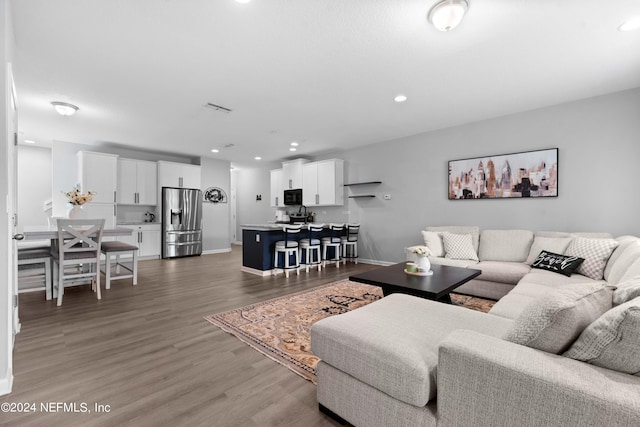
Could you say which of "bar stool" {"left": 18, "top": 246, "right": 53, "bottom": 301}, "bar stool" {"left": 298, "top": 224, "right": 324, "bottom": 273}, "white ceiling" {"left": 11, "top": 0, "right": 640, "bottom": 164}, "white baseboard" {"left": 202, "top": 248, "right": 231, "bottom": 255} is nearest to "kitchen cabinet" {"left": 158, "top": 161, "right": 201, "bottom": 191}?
"white baseboard" {"left": 202, "top": 248, "right": 231, "bottom": 255}

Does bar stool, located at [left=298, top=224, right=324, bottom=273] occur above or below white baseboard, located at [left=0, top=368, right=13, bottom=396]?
above

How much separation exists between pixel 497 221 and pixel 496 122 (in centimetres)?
162

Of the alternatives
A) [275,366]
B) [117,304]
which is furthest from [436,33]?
[117,304]

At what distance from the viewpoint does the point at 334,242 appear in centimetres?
593

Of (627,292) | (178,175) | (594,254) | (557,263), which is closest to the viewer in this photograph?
(627,292)

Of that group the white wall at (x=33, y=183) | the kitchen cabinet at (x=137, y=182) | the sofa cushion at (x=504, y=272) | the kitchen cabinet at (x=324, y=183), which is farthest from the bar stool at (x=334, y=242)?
the white wall at (x=33, y=183)

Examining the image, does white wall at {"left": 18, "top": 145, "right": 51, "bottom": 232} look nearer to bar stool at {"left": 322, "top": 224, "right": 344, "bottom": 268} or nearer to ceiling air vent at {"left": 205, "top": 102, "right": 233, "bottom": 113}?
ceiling air vent at {"left": 205, "top": 102, "right": 233, "bottom": 113}

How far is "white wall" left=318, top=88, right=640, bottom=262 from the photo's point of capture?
12.1 feet

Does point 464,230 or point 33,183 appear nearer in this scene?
point 464,230

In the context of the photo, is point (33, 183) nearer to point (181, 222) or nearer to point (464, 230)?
point (181, 222)

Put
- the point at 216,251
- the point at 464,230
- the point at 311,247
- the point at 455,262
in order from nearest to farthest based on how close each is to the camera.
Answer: the point at 455,262
the point at 464,230
the point at 311,247
the point at 216,251

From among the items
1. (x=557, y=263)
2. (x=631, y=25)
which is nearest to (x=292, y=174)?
(x=557, y=263)

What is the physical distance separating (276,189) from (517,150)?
5777 millimetres

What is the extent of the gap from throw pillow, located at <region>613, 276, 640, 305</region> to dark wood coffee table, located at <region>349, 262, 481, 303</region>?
1.24 meters
